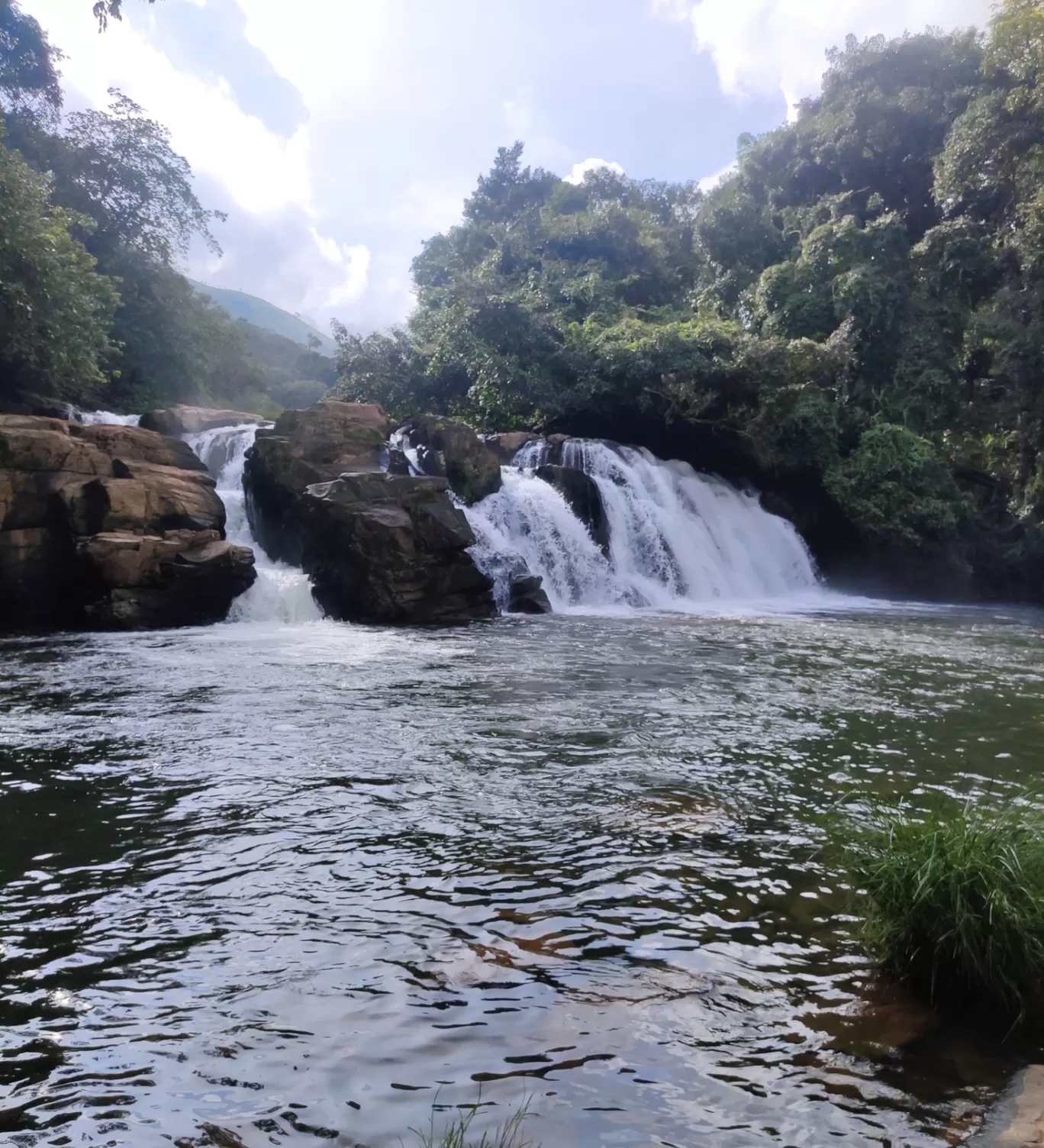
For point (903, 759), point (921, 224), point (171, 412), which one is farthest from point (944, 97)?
point (903, 759)

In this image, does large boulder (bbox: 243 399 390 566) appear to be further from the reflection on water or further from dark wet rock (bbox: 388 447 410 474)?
the reflection on water

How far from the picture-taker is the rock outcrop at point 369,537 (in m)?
15.3

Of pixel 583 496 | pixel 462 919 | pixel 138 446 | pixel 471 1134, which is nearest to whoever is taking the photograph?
pixel 471 1134

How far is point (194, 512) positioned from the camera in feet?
49.9

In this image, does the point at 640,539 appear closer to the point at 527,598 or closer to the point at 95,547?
the point at 527,598

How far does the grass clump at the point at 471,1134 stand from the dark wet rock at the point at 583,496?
1779 centimetres

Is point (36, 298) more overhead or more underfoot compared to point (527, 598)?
more overhead

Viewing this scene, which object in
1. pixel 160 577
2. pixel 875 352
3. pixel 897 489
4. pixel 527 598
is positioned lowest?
pixel 527 598

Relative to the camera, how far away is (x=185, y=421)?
2047 centimetres

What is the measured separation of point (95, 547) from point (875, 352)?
23.5m

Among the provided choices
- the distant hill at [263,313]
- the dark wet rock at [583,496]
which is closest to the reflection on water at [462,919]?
the dark wet rock at [583,496]

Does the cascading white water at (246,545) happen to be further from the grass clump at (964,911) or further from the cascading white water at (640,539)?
the grass clump at (964,911)

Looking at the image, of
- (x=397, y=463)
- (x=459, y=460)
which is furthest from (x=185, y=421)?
(x=459, y=460)

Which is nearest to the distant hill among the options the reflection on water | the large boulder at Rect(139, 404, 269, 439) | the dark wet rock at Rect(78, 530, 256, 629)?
the large boulder at Rect(139, 404, 269, 439)
